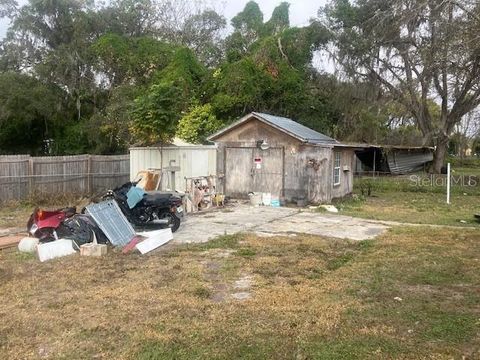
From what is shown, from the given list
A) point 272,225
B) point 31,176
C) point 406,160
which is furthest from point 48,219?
point 406,160

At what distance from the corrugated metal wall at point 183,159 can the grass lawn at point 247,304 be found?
693 cm

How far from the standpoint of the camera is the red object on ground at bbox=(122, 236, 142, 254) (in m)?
7.70

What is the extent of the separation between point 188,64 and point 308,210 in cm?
1217

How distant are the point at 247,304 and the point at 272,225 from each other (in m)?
5.47

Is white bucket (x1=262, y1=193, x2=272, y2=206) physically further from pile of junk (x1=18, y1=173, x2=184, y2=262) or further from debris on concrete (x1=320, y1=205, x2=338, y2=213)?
pile of junk (x1=18, y1=173, x2=184, y2=262)

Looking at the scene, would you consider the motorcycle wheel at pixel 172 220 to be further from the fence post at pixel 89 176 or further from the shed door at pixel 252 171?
the fence post at pixel 89 176

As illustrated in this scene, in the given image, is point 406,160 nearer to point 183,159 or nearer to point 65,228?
point 183,159

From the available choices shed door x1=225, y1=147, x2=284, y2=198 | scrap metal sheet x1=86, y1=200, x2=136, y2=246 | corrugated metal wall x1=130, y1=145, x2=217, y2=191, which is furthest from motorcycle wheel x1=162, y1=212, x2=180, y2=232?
shed door x1=225, y1=147, x2=284, y2=198

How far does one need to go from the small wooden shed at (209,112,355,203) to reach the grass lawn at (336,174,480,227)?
118cm

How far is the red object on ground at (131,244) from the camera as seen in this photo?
25.3 feet

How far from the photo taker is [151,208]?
940 centimetres

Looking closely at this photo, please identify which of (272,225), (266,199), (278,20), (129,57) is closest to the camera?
(272,225)

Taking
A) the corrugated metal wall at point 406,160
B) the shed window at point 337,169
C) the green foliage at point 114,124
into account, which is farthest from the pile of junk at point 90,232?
the corrugated metal wall at point 406,160

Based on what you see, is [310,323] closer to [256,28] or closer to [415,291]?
[415,291]
